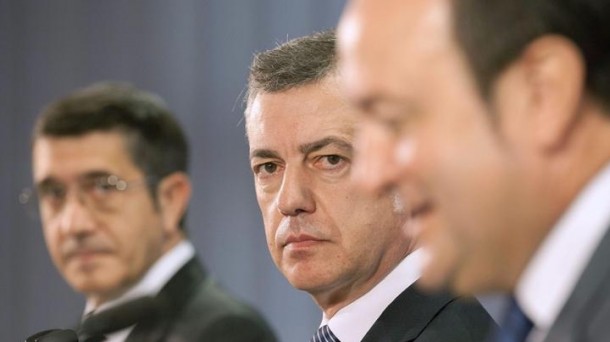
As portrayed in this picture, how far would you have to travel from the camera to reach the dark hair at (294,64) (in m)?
1.75

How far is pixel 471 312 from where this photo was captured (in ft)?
5.09

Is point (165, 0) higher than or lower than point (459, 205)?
higher

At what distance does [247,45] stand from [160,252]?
1.22m

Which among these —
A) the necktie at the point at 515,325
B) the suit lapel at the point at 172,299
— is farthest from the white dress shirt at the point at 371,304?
the necktie at the point at 515,325

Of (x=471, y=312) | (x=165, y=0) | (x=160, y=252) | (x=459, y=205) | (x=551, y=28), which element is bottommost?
(x=471, y=312)

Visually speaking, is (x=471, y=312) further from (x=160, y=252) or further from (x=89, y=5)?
(x=89, y=5)

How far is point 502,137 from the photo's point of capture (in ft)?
2.34

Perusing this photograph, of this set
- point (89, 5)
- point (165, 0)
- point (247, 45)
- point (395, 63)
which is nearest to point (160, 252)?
point (395, 63)

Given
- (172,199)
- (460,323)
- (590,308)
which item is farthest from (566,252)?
(172,199)

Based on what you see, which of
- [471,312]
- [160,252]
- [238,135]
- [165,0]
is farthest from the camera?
[165,0]

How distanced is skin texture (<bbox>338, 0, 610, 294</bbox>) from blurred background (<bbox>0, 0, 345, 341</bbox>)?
70.4 inches

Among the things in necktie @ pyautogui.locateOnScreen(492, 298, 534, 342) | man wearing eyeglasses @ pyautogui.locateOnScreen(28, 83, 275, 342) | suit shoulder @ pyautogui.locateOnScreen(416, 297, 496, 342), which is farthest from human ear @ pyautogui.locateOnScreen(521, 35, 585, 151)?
man wearing eyeglasses @ pyautogui.locateOnScreen(28, 83, 275, 342)

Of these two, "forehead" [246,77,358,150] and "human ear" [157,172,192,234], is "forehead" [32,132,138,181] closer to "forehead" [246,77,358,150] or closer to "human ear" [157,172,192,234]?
"human ear" [157,172,192,234]

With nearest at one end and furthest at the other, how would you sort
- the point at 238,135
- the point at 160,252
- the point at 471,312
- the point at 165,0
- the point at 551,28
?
1. the point at 551,28
2. the point at 471,312
3. the point at 160,252
4. the point at 238,135
5. the point at 165,0
